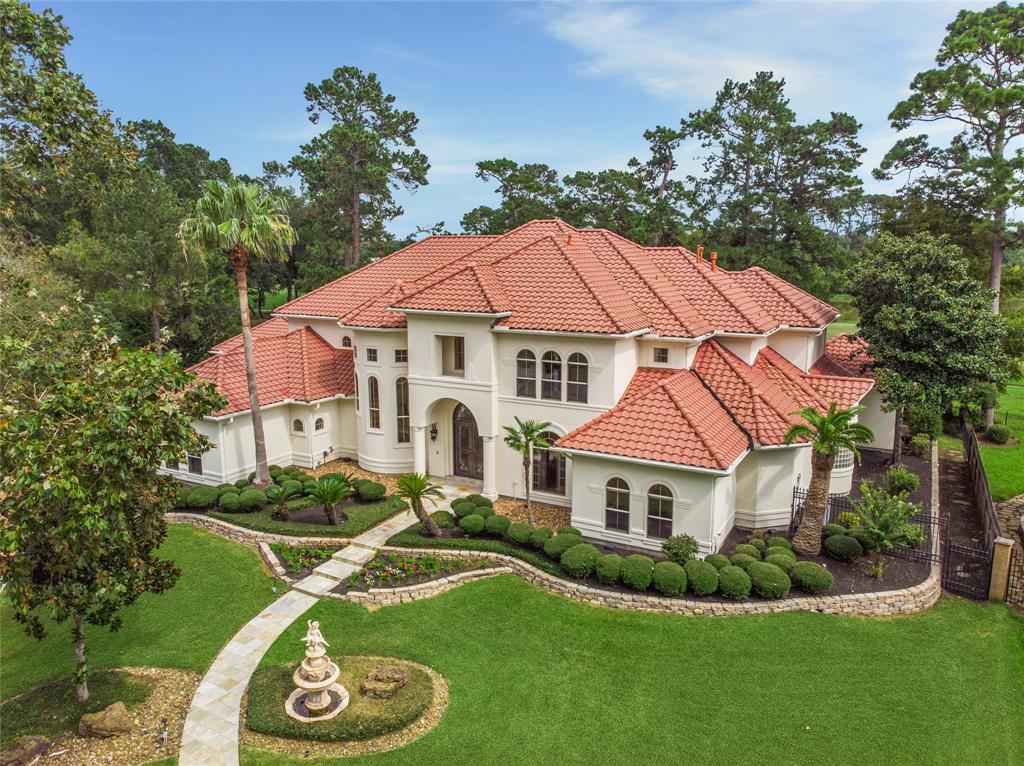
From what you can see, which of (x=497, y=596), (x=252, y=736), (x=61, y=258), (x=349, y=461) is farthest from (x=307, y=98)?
(x=252, y=736)

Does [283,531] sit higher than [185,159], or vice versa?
[185,159]

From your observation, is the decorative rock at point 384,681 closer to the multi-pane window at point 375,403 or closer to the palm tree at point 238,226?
the multi-pane window at point 375,403

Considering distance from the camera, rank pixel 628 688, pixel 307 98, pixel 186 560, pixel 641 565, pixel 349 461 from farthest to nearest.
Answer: pixel 307 98, pixel 349 461, pixel 186 560, pixel 641 565, pixel 628 688

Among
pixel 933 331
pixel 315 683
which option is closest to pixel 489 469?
pixel 315 683

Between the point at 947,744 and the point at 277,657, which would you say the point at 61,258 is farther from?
the point at 947,744

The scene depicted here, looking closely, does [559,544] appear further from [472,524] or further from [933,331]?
[933,331]

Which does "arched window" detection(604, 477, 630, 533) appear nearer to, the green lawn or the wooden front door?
the green lawn

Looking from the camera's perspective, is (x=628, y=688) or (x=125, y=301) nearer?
(x=628, y=688)
